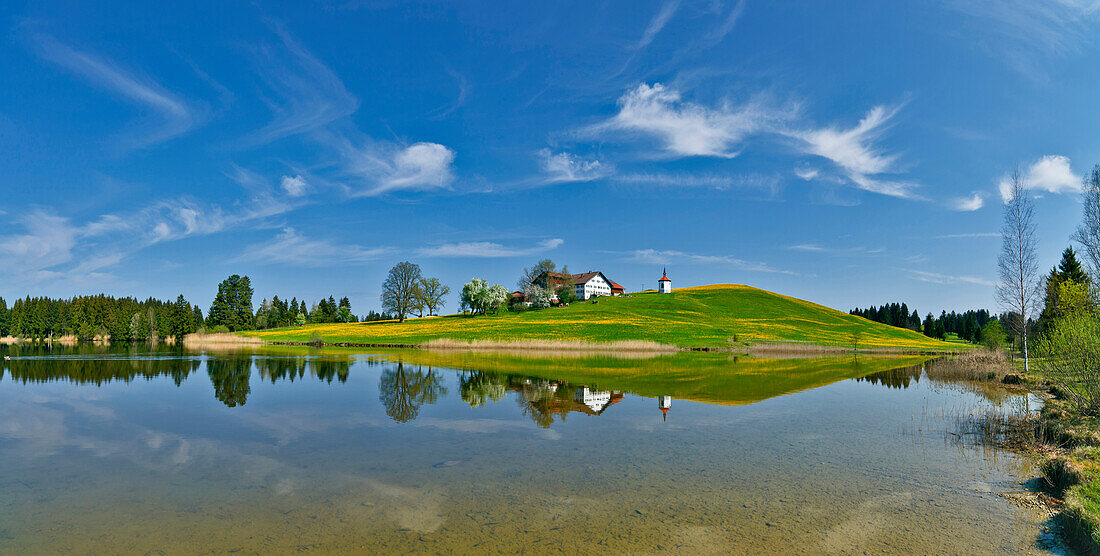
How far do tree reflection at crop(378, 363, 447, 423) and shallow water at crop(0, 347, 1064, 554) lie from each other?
30 centimetres

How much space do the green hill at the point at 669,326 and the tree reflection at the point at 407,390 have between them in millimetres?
33140

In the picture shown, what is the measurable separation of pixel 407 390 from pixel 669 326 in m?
60.7

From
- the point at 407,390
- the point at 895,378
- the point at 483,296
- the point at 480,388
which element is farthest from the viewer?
the point at 483,296

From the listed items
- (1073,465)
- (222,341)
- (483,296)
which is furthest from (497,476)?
(483,296)

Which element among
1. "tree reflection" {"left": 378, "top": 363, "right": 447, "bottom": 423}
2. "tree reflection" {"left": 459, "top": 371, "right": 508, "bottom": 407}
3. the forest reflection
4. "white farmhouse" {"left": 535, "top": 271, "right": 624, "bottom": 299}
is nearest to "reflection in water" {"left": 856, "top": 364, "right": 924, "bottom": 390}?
the forest reflection

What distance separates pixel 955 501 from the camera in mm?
10203

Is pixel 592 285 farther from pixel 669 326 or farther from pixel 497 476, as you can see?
pixel 497 476

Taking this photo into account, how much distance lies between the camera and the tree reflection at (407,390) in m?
20.0

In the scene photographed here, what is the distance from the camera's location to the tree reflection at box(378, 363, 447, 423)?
20000 millimetres

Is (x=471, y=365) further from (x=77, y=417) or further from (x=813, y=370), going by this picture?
(x=813, y=370)

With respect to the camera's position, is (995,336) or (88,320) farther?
(88,320)

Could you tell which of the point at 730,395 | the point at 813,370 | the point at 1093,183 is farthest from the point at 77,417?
the point at 1093,183

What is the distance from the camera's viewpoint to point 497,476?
36.8 feet

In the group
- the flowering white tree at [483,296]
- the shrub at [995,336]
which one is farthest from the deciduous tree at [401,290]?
the shrub at [995,336]
